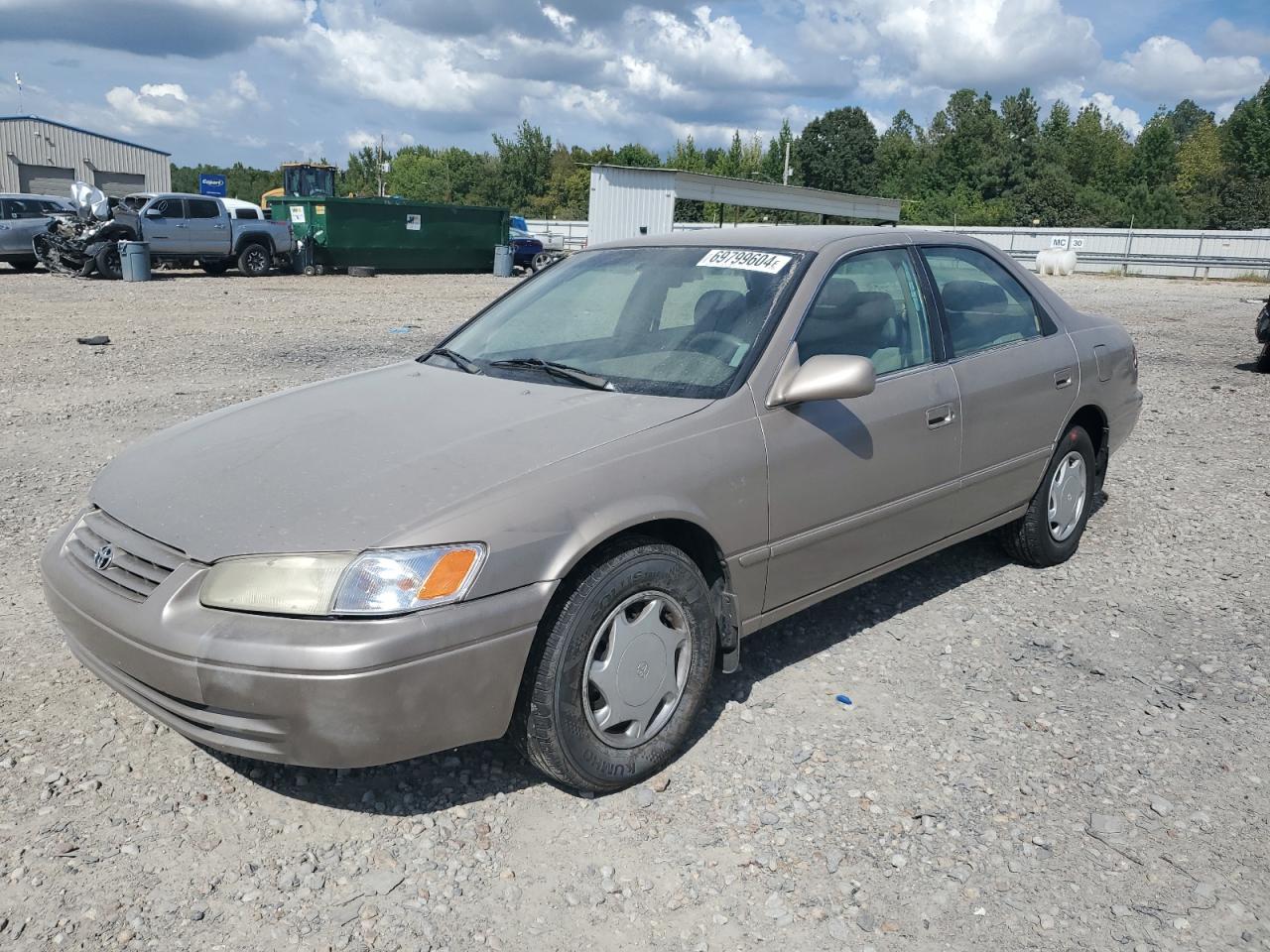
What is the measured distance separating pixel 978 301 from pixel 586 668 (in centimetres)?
258

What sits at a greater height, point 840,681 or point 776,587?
point 776,587

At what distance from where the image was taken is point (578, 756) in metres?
2.81

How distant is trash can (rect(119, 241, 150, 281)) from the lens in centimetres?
2139

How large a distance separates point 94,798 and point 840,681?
2.47 metres

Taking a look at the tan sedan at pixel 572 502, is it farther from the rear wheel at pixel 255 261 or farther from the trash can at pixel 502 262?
the trash can at pixel 502 262

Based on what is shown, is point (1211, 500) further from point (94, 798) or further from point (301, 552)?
point (94, 798)

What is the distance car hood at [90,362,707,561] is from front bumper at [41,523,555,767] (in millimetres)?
195

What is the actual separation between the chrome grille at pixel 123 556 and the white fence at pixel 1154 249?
32.9 m

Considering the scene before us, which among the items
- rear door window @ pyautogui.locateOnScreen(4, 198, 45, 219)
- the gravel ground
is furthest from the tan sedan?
rear door window @ pyautogui.locateOnScreen(4, 198, 45, 219)

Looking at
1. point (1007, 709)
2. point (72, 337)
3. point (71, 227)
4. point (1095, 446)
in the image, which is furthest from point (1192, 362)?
point (71, 227)

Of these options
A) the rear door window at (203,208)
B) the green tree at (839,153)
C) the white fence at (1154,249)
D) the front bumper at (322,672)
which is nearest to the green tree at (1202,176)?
the green tree at (839,153)

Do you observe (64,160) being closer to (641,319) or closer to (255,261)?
(255,261)

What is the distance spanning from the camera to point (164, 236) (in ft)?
76.1

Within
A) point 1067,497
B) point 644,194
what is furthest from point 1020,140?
point 1067,497
